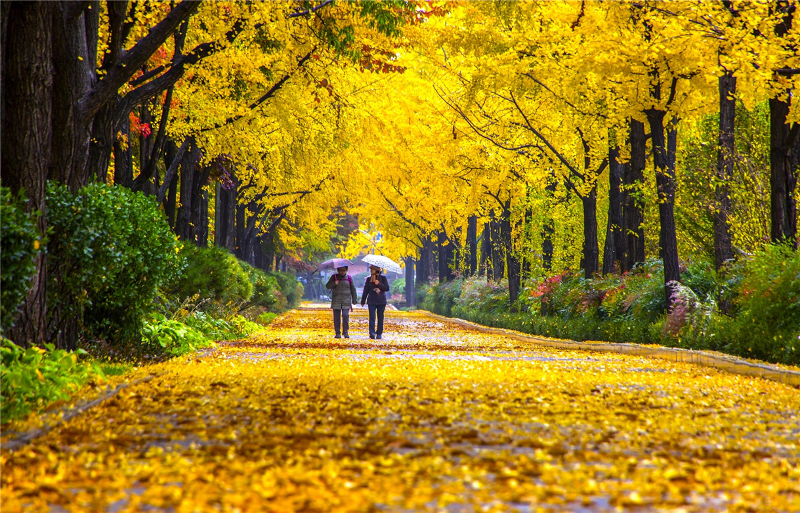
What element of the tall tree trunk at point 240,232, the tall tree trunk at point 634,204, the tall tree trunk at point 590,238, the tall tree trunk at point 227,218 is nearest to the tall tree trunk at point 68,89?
the tall tree trunk at point 634,204

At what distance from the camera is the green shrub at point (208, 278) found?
700 inches

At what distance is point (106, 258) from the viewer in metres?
9.56

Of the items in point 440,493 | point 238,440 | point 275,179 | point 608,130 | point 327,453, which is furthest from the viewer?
point 275,179

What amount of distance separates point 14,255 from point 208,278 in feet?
39.4

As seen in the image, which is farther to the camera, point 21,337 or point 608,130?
point 608,130

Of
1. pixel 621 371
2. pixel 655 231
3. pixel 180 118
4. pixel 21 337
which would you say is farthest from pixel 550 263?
pixel 21 337

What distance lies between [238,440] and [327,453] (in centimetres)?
80

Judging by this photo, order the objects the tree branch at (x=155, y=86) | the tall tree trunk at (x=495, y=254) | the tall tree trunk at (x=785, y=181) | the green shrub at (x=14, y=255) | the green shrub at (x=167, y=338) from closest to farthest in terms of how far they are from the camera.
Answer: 1. the green shrub at (x=14, y=255)
2. the green shrub at (x=167, y=338)
3. the tree branch at (x=155, y=86)
4. the tall tree trunk at (x=785, y=181)
5. the tall tree trunk at (x=495, y=254)

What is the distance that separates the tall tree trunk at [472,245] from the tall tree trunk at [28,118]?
32773 mm

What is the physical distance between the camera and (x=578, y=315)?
2048 cm

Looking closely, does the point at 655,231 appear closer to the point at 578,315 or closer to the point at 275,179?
the point at 578,315

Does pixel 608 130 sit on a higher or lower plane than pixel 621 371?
higher

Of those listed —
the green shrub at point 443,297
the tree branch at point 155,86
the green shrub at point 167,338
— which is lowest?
the green shrub at point 167,338

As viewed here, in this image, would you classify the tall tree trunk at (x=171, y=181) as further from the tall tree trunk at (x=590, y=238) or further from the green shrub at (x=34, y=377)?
the tall tree trunk at (x=590, y=238)
